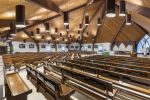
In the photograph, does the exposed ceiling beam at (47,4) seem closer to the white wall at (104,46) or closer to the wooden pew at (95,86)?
the wooden pew at (95,86)

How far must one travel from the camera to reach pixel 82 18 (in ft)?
63.1

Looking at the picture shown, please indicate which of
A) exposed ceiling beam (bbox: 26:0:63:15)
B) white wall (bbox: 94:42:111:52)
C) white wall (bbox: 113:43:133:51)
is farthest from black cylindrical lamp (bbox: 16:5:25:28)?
white wall (bbox: 94:42:111:52)

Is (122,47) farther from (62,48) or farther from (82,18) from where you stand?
(62,48)

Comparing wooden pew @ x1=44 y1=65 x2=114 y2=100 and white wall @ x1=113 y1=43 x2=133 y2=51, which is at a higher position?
white wall @ x1=113 y1=43 x2=133 y2=51

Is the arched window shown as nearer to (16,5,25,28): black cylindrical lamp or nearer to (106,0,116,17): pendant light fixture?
(106,0,116,17): pendant light fixture

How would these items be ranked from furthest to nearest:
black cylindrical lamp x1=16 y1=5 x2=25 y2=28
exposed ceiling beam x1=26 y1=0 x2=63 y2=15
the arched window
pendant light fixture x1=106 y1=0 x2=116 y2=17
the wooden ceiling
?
the arched window → the wooden ceiling → exposed ceiling beam x1=26 y1=0 x2=63 y2=15 → pendant light fixture x1=106 y1=0 x2=116 y2=17 → black cylindrical lamp x1=16 y1=5 x2=25 y2=28

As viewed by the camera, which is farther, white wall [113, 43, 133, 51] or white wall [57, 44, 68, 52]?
white wall [57, 44, 68, 52]

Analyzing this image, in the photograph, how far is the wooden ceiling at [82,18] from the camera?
10.4 m

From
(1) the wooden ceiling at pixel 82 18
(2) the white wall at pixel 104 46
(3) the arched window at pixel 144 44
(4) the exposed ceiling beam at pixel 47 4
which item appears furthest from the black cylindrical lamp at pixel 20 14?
(2) the white wall at pixel 104 46

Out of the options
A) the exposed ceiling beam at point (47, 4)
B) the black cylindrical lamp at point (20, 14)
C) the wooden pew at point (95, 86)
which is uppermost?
the exposed ceiling beam at point (47, 4)

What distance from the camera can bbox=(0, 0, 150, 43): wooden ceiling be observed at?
1042 cm

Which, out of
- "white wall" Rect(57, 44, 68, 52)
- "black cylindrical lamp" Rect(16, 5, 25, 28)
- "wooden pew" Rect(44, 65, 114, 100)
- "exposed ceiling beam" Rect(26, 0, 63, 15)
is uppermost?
"exposed ceiling beam" Rect(26, 0, 63, 15)

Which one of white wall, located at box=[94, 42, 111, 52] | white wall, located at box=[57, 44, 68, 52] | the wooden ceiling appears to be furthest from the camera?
white wall, located at box=[57, 44, 68, 52]

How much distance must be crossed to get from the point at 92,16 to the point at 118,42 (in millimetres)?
8162
